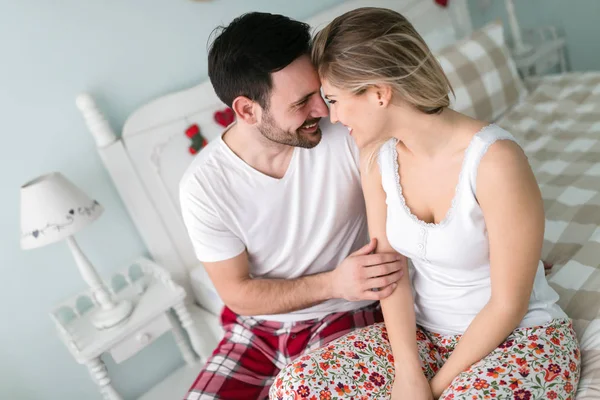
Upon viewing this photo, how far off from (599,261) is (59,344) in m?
1.66

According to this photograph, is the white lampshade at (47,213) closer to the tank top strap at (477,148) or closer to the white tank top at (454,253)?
the white tank top at (454,253)

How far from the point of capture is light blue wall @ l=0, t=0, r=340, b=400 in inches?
73.0

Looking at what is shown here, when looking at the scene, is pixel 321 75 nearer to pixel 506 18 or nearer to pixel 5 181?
pixel 5 181

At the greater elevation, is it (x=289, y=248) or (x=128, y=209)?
(x=128, y=209)

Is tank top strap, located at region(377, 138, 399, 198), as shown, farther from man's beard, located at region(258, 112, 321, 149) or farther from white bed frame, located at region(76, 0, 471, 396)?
white bed frame, located at region(76, 0, 471, 396)

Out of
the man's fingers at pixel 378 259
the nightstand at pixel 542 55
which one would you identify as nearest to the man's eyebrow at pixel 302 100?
the man's fingers at pixel 378 259

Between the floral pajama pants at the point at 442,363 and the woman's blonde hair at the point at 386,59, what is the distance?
0.47 m

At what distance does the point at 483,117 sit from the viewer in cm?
234

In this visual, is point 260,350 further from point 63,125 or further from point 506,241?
point 63,125

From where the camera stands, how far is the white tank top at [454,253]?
1.08 meters

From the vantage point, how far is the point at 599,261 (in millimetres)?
1401

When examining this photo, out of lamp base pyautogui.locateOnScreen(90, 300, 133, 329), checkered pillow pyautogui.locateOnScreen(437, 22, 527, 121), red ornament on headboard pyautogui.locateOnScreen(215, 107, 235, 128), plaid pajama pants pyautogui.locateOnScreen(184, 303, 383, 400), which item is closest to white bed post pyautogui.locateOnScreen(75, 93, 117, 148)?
red ornament on headboard pyautogui.locateOnScreen(215, 107, 235, 128)

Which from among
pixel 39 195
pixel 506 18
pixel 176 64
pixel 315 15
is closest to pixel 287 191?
pixel 39 195

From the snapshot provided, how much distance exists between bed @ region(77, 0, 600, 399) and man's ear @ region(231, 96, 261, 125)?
27.3 inches
